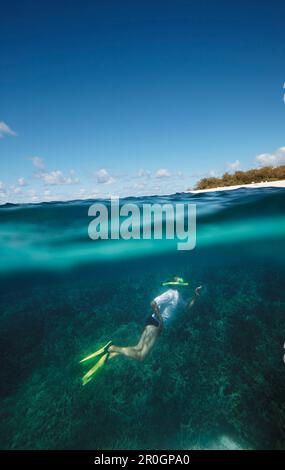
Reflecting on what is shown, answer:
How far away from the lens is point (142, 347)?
23.6 feet

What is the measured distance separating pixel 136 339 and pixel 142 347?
2000 millimetres

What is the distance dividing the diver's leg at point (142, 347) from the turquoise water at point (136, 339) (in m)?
1.21

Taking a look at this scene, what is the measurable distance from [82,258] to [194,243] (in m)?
7.46

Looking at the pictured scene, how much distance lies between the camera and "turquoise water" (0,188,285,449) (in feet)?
20.1

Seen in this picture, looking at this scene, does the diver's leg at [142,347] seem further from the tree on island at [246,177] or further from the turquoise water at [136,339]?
the tree on island at [246,177]

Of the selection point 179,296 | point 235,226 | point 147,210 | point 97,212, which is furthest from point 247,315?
point 97,212

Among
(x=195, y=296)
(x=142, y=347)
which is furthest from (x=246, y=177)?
(x=142, y=347)

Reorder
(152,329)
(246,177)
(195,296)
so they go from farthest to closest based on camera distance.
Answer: (246,177) → (195,296) → (152,329)

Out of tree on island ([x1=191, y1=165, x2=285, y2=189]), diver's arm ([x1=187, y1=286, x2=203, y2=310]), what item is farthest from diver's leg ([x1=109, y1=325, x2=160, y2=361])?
tree on island ([x1=191, y1=165, x2=285, y2=189])

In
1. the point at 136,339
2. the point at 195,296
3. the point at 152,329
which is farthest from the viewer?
the point at 136,339

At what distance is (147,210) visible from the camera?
13.5m

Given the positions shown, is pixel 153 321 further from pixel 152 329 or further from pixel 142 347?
pixel 142 347

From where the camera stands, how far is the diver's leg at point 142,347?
275 inches

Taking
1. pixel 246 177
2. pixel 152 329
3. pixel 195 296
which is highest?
pixel 246 177
